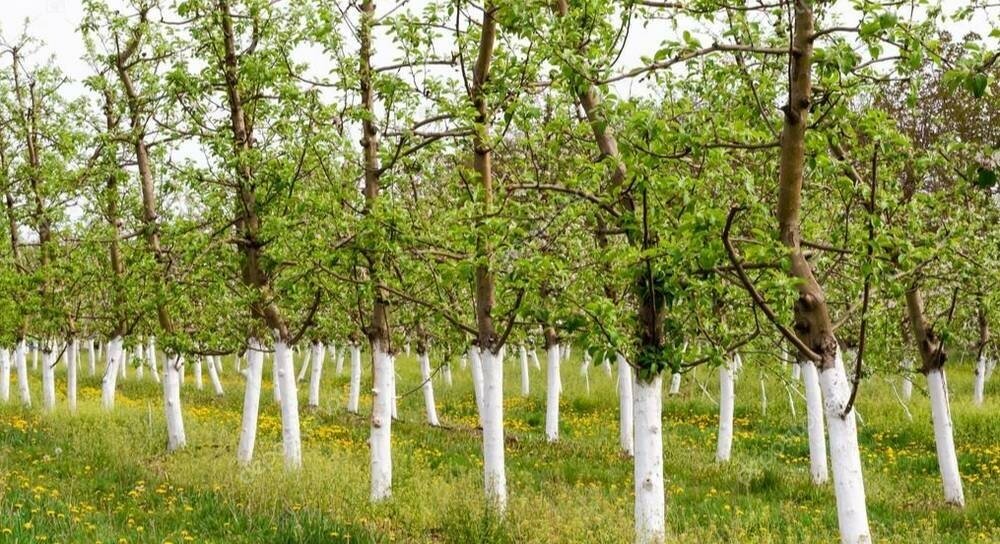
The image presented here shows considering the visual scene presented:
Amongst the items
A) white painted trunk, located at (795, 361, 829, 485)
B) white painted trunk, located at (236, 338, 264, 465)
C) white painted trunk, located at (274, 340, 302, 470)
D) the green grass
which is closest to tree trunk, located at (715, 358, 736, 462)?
the green grass

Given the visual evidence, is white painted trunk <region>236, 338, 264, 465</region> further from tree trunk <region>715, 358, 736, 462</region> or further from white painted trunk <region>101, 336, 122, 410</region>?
tree trunk <region>715, 358, 736, 462</region>

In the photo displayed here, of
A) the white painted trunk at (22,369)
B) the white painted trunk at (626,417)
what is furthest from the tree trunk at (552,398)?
the white painted trunk at (22,369)

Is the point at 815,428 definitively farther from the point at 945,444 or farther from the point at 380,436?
the point at 380,436

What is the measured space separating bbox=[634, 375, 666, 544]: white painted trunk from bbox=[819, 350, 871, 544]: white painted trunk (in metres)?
1.90

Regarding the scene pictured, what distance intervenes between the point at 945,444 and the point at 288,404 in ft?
33.3

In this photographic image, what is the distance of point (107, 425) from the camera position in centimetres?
1811

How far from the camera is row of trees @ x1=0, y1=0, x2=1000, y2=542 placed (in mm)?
6281

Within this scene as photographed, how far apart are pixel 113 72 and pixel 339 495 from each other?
949 centimetres

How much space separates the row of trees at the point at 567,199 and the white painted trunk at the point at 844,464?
2cm

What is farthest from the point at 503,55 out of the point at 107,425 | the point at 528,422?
the point at 528,422

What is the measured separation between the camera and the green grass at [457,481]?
361 inches

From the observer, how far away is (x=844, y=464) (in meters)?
6.82

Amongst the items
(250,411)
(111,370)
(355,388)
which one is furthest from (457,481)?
(111,370)

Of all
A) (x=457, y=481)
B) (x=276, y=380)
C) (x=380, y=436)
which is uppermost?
(x=276, y=380)
